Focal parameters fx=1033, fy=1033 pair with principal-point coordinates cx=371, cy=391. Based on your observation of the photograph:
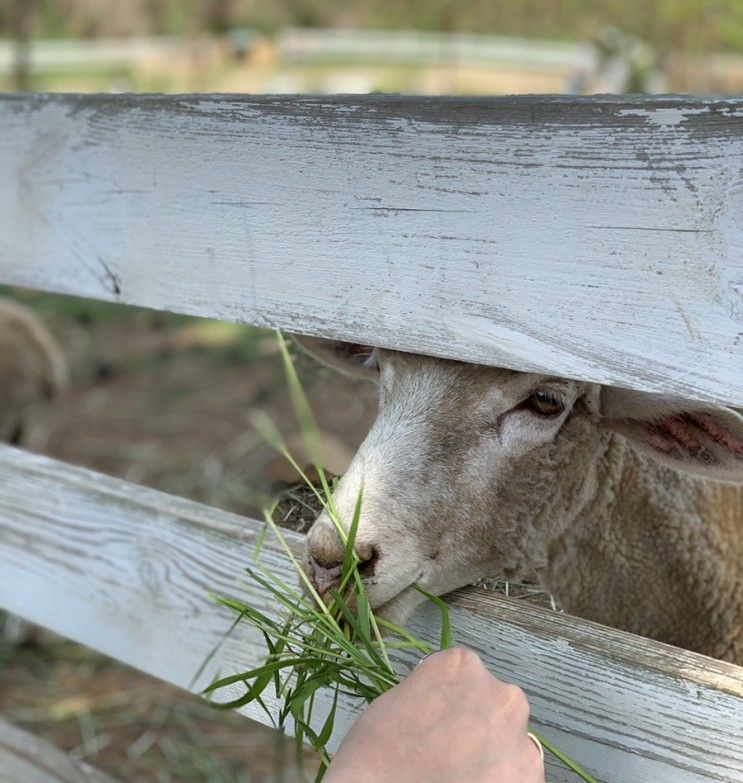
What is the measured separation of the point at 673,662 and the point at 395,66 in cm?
2120

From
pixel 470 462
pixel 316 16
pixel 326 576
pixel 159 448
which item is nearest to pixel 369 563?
pixel 326 576

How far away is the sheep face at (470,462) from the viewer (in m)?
1.72

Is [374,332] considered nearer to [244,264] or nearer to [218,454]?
[244,264]

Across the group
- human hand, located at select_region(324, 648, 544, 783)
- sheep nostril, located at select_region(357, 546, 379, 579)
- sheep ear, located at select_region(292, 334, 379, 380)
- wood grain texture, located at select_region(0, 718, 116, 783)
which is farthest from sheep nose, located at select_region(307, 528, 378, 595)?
wood grain texture, located at select_region(0, 718, 116, 783)

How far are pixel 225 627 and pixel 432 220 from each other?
3.13 ft

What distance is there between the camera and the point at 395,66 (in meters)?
21.4

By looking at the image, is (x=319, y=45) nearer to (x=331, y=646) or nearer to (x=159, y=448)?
(x=159, y=448)

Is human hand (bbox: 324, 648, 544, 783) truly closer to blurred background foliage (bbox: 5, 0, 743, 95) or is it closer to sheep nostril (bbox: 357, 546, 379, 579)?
sheep nostril (bbox: 357, 546, 379, 579)

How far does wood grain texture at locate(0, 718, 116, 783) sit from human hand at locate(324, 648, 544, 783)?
130 cm

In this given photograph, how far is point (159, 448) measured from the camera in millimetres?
6230

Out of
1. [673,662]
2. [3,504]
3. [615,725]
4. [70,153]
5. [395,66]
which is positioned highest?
[70,153]

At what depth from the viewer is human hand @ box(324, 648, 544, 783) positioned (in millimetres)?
1286

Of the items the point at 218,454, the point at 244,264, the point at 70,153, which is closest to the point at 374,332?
the point at 244,264

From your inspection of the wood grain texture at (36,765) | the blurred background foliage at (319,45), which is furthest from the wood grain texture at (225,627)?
the blurred background foliage at (319,45)
